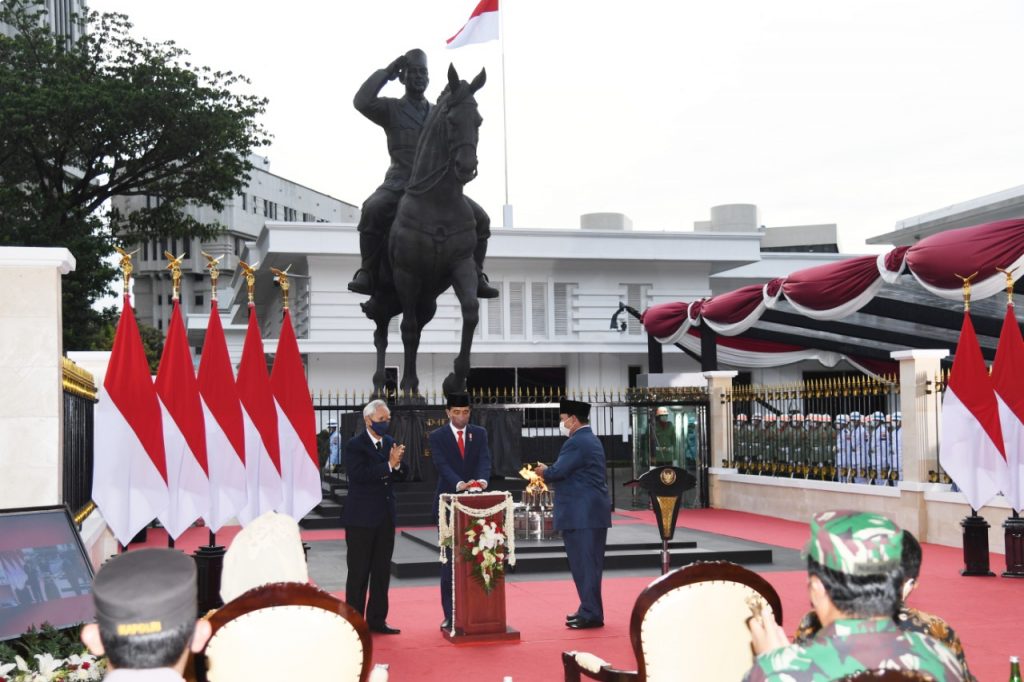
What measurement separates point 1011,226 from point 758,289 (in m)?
6.16

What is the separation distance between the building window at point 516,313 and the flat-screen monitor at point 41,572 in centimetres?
2864

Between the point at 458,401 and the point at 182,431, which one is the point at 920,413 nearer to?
the point at 458,401

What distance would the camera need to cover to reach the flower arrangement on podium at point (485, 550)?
24.8ft

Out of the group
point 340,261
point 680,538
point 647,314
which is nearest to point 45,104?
point 340,261

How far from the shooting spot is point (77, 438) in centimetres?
817

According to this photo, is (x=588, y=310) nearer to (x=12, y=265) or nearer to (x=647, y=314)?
(x=647, y=314)

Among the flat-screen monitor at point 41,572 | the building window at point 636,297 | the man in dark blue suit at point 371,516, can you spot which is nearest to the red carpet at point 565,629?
the man in dark blue suit at point 371,516

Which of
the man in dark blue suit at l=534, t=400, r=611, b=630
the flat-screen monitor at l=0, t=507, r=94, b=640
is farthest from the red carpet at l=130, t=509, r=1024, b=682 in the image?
the flat-screen monitor at l=0, t=507, r=94, b=640

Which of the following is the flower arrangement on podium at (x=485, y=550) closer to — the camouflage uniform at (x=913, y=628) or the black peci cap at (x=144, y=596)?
the camouflage uniform at (x=913, y=628)

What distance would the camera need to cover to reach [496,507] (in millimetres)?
7691

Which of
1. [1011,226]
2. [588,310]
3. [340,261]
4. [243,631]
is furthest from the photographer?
[588,310]

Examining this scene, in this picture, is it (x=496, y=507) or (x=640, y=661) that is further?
(x=496, y=507)

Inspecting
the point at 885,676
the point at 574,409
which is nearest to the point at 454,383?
the point at 574,409

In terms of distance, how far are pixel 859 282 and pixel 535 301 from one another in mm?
20054
